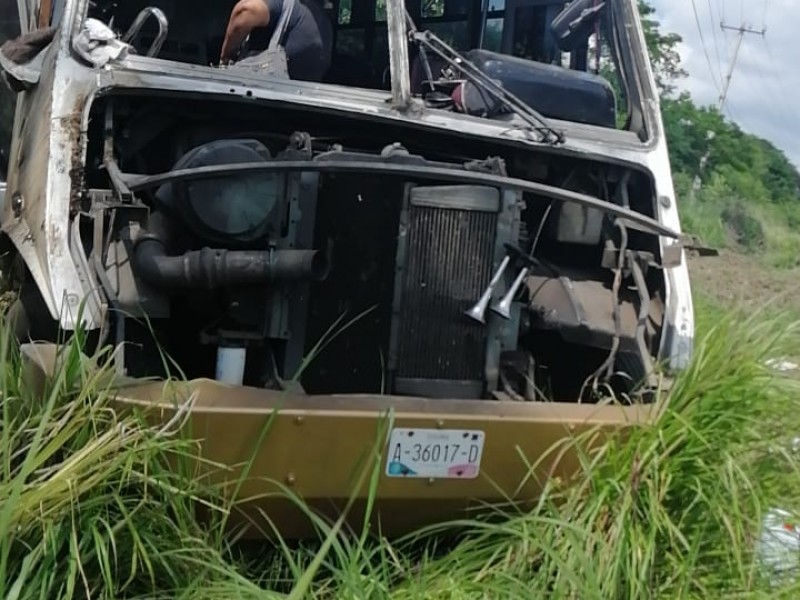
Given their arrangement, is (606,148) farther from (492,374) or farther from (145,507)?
(145,507)

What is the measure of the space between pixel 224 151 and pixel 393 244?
1.83ft

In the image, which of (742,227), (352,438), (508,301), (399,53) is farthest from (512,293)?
(742,227)

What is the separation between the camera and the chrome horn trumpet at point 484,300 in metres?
3.38

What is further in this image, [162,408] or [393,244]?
[393,244]

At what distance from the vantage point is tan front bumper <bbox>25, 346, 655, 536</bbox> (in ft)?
9.10

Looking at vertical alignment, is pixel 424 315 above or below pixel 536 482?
above

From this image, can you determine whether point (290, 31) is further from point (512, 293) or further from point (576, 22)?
point (512, 293)

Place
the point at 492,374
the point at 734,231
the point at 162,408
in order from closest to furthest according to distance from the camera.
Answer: the point at 162,408 < the point at 492,374 < the point at 734,231

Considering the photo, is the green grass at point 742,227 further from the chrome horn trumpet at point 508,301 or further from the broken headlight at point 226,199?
the broken headlight at point 226,199

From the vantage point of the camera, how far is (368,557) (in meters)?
2.92

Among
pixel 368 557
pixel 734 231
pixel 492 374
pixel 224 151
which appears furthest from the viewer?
pixel 734 231

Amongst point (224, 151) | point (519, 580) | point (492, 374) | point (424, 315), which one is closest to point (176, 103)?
point (224, 151)

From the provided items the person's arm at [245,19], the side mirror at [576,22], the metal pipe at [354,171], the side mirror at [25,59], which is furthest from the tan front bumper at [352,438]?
the side mirror at [576,22]

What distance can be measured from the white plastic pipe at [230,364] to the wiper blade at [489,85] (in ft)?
3.99
